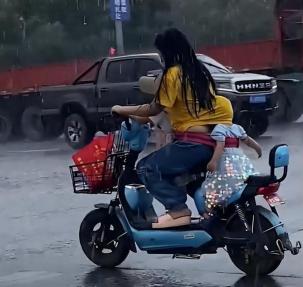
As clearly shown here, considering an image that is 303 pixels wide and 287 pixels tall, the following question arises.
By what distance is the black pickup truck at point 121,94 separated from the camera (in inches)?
726

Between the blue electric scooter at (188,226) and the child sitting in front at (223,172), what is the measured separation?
0.08 metres

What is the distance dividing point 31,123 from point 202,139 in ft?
57.0

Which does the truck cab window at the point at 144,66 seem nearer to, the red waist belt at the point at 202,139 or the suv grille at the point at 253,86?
the suv grille at the point at 253,86

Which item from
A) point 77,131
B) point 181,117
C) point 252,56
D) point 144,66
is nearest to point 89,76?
point 77,131

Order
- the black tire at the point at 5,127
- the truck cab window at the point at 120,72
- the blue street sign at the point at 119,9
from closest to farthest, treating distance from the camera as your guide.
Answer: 1. the truck cab window at the point at 120,72
2. the black tire at the point at 5,127
3. the blue street sign at the point at 119,9

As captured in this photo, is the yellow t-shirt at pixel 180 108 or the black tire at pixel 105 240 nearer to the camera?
the yellow t-shirt at pixel 180 108

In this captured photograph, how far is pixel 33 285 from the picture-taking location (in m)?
7.41

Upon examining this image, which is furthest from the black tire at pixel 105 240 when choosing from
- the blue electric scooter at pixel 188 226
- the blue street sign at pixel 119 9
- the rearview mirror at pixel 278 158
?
the blue street sign at pixel 119 9

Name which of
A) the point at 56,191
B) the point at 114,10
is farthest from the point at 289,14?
the point at 56,191

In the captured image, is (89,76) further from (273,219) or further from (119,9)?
(273,219)

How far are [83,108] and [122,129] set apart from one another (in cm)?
1286

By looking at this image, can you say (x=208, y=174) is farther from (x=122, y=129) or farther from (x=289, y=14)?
(x=289, y=14)

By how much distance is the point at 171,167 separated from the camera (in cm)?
702

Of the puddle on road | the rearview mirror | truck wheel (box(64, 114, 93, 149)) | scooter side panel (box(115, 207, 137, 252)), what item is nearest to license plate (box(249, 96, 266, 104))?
truck wheel (box(64, 114, 93, 149))
